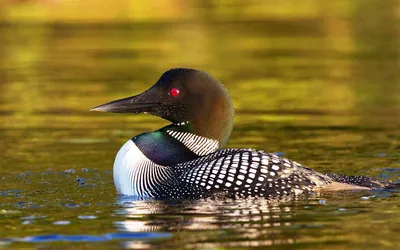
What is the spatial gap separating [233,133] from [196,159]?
3.01 m

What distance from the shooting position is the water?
6.31 m

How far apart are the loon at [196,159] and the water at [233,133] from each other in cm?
15

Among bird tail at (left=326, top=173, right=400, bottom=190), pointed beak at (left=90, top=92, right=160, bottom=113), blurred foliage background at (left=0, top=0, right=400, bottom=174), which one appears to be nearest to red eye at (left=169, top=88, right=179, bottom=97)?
pointed beak at (left=90, top=92, right=160, bottom=113)

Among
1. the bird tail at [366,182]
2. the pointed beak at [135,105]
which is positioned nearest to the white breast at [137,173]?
the pointed beak at [135,105]

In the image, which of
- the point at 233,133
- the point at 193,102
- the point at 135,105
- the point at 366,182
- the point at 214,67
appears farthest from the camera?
the point at 214,67

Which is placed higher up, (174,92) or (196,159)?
(174,92)

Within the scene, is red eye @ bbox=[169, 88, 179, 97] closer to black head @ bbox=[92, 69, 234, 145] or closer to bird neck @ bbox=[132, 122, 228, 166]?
black head @ bbox=[92, 69, 234, 145]

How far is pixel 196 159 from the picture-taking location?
24.5 feet

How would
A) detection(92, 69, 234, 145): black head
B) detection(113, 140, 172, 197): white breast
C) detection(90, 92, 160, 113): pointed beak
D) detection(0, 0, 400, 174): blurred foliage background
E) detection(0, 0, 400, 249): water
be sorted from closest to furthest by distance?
detection(0, 0, 400, 249): water < detection(113, 140, 172, 197): white breast < detection(92, 69, 234, 145): black head < detection(90, 92, 160, 113): pointed beak < detection(0, 0, 400, 174): blurred foliage background

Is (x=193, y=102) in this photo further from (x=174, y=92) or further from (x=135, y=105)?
(x=135, y=105)

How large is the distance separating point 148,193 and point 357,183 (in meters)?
1.48

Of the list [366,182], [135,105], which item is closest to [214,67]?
[135,105]

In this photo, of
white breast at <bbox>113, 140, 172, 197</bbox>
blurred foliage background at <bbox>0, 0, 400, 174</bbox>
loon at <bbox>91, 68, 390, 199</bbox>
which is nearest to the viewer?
loon at <bbox>91, 68, 390, 199</bbox>

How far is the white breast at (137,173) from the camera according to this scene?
24.2ft
